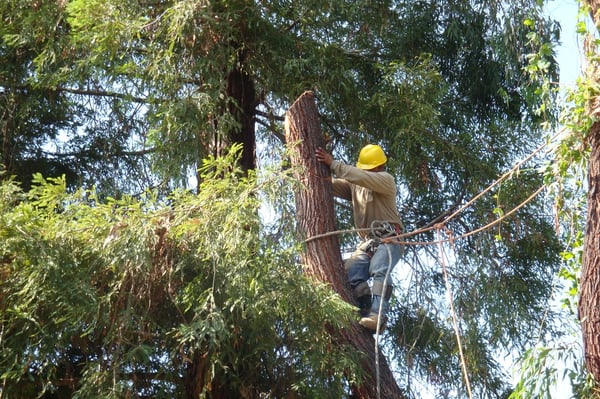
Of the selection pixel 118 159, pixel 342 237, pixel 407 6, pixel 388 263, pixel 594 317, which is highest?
pixel 407 6

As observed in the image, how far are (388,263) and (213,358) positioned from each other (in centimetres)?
157

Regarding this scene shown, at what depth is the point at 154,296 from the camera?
762cm

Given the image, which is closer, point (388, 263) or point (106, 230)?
point (106, 230)

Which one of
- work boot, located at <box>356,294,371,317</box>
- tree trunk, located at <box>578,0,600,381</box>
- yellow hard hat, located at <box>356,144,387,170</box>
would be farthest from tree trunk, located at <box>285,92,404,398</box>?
tree trunk, located at <box>578,0,600,381</box>

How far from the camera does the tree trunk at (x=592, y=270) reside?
6.07 metres

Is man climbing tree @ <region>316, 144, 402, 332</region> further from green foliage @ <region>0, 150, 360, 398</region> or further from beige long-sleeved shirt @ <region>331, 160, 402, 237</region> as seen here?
green foliage @ <region>0, 150, 360, 398</region>

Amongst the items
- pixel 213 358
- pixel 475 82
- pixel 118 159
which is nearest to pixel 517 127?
pixel 475 82

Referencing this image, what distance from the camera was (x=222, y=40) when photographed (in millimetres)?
9766

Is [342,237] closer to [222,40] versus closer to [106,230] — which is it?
[222,40]

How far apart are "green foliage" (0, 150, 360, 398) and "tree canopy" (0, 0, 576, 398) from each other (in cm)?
2

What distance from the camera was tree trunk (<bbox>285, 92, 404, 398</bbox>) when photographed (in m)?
7.77

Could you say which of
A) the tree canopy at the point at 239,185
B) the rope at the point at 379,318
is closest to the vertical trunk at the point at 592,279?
the tree canopy at the point at 239,185

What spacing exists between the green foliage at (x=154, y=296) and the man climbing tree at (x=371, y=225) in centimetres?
47

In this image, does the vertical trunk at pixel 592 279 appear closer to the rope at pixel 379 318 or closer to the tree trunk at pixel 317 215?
the rope at pixel 379 318
